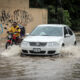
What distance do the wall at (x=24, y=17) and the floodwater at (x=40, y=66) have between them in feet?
45.4

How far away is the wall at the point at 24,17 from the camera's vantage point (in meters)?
32.7

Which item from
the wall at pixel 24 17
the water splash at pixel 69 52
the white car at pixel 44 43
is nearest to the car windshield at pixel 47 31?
the white car at pixel 44 43

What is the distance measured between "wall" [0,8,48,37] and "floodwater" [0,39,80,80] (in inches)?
545

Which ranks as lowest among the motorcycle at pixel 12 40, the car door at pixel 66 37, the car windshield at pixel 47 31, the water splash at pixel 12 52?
the water splash at pixel 12 52

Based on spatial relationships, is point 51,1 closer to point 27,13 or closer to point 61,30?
point 27,13

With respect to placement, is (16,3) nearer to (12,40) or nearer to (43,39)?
(12,40)

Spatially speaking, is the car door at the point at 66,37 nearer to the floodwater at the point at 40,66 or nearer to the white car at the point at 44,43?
the white car at the point at 44,43

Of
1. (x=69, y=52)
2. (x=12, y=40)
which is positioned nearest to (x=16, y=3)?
(x=12, y=40)

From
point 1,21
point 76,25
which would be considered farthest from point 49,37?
point 76,25

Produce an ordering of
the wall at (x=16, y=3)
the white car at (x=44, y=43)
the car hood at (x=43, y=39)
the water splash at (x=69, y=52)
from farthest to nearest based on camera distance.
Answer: the wall at (x=16, y=3) → the water splash at (x=69, y=52) → the car hood at (x=43, y=39) → the white car at (x=44, y=43)

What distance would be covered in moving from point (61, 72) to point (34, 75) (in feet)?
3.35

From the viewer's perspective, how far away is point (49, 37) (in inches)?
687

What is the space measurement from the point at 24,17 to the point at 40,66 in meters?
20.0

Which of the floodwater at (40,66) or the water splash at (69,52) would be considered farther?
the water splash at (69,52)
